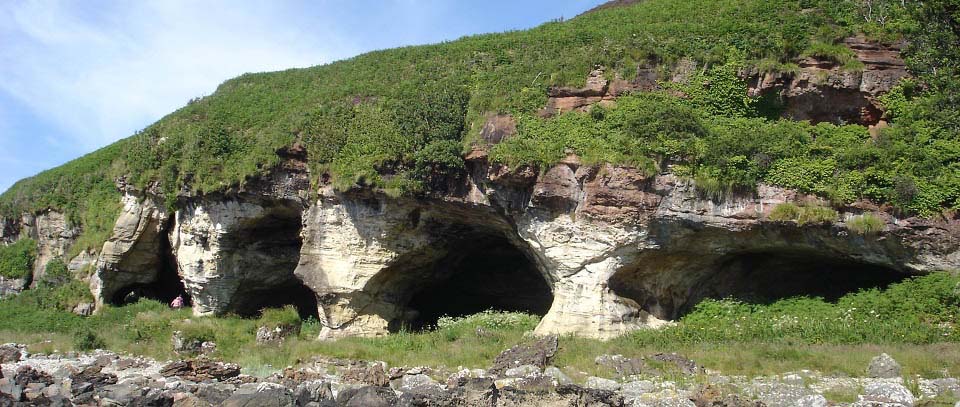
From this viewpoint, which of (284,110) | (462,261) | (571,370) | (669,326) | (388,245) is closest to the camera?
(571,370)

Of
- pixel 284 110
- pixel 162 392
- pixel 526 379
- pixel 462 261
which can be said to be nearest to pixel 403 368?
pixel 526 379

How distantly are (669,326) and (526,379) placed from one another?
4664mm

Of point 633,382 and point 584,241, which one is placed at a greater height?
point 584,241

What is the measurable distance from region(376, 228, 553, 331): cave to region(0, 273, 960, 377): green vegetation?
203cm

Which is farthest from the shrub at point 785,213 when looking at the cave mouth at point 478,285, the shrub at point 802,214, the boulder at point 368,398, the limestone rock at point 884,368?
the boulder at point 368,398

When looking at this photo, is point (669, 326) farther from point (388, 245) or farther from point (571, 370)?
point (388, 245)

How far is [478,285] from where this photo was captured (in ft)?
70.5

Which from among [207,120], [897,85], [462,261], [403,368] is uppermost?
[207,120]

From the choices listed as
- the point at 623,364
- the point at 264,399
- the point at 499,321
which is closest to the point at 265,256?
the point at 499,321

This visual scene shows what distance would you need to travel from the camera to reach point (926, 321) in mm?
12078

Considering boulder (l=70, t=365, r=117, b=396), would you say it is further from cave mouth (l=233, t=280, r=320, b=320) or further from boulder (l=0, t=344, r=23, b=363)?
cave mouth (l=233, t=280, r=320, b=320)

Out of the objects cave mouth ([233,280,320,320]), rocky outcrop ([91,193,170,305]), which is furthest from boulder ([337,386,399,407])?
rocky outcrop ([91,193,170,305])

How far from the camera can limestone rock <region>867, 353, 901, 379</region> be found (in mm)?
9836

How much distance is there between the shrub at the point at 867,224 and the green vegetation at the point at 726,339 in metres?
1.25
